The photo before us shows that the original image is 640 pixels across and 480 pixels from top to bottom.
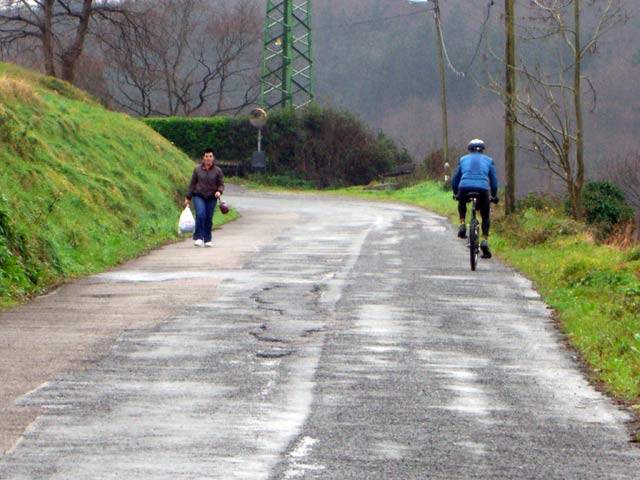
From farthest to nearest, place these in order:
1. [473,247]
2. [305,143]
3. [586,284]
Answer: [305,143] → [473,247] → [586,284]

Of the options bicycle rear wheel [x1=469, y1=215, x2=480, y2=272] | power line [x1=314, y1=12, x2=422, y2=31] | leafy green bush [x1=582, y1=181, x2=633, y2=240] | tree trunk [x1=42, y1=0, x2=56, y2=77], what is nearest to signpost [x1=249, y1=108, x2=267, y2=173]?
tree trunk [x1=42, y1=0, x2=56, y2=77]

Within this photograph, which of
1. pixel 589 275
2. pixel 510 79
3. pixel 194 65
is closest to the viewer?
pixel 589 275

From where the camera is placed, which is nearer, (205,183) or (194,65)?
(205,183)

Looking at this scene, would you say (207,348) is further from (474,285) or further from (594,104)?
(594,104)

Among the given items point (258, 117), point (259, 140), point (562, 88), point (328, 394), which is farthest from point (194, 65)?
point (328, 394)

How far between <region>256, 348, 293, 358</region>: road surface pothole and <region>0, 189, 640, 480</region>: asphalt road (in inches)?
0.7

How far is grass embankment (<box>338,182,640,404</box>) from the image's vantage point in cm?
1234

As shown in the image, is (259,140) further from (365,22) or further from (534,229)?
(534,229)

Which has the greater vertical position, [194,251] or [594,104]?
[594,104]

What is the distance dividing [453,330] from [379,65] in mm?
78183

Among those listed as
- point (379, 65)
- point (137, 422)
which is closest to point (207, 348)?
point (137, 422)

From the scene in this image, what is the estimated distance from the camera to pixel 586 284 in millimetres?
18672

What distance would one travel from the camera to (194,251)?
985 inches

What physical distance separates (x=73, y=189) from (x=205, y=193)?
8.75ft
